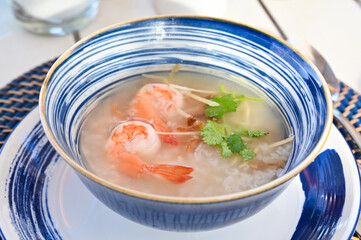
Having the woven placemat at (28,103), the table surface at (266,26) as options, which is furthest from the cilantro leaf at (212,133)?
the table surface at (266,26)

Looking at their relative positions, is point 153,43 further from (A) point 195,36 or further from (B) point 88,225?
(B) point 88,225

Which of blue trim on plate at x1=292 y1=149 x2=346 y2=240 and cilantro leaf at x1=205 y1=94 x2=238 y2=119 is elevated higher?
cilantro leaf at x1=205 y1=94 x2=238 y2=119

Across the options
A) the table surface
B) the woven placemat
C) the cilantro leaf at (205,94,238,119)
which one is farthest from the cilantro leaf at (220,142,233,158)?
the table surface

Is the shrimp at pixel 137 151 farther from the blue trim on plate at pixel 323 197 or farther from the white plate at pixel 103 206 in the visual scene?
the blue trim on plate at pixel 323 197

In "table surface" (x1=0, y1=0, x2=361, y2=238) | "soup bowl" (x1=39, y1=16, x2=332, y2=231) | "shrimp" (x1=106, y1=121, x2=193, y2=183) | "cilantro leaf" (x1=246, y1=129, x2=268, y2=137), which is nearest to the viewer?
"soup bowl" (x1=39, y1=16, x2=332, y2=231)

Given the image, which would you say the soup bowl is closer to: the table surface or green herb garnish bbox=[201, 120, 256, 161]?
green herb garnish bbox=[201, 120, 256, 161]

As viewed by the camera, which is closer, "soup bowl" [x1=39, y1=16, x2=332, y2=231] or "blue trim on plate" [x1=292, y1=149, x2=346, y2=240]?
"soup bowl" [x1=39, y1=16, x2=332, y2=231]

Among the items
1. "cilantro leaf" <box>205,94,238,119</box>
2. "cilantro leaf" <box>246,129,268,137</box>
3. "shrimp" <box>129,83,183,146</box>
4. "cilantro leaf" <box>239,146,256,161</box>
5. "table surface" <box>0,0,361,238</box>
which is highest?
"table surface" <box>0,0,361,238</box>
